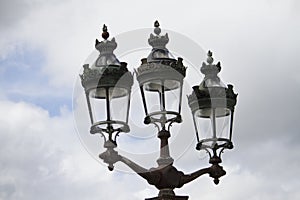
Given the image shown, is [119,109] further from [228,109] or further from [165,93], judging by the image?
[228,109]

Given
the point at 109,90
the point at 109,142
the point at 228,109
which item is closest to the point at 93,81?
the point at 109,90

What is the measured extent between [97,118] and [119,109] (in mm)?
330

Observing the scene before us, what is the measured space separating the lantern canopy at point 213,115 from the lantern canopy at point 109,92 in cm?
151

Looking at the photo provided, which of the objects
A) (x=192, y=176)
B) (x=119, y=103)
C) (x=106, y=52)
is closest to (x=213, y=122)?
(x=192, y=176)

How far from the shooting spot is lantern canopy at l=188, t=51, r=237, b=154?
1142 centimetres

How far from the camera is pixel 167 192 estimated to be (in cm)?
1054

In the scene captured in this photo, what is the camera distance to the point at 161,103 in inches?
424

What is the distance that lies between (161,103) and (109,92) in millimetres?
931

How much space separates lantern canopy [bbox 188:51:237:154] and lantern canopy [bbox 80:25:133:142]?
1.51 m

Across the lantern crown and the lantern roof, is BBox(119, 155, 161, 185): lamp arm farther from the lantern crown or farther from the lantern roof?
the lantern crown

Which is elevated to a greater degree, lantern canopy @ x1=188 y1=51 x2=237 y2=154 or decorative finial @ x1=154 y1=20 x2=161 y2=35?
decorative finial @ x1=154 y1=20 x2=161 y2=35

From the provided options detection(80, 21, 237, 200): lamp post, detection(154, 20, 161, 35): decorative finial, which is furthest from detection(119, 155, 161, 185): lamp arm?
detection(154, 20, 161, 35): decorative finial

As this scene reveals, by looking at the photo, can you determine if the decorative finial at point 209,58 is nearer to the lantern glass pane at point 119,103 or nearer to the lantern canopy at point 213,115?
the lantern canopy at point 213,115

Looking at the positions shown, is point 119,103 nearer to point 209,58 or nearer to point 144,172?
point 144,172
